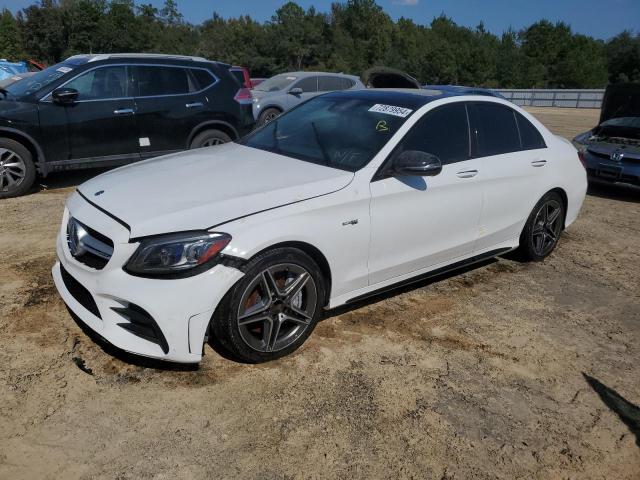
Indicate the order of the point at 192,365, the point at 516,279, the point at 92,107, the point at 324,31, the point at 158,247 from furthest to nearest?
the point at 324,31
the point at 92,107
the point at 516,279
the point at 192,365
the point at 158,247

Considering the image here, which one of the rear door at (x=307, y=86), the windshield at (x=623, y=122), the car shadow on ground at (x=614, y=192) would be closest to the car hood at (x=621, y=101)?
the windshield at (x=623, y=122)

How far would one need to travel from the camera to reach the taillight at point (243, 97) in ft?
27.1

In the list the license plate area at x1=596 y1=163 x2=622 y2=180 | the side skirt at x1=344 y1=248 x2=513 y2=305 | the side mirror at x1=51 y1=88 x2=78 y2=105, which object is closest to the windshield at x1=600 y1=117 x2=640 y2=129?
the license plate area at x1=596 y1=163 x2=622 y2=180

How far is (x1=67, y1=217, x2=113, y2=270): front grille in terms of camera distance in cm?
303

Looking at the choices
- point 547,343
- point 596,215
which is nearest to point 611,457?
point 547,343

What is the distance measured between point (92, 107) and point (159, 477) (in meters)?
5.89

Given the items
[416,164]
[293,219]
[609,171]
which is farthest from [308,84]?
[293,219]

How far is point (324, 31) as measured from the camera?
99250 millimetres

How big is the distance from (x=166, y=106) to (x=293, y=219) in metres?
5.20

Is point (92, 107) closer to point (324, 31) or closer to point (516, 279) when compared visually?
point (516, 279)

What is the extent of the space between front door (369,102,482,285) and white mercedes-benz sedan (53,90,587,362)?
11 millimetres

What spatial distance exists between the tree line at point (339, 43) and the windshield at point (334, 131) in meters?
61.0

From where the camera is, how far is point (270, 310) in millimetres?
3225

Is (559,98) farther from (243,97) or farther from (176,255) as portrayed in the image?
(176,255)
